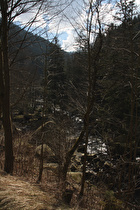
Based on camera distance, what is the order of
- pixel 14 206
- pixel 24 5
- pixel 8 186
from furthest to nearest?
pixel 24 5 < pixel 8 186 < pixel 14 206

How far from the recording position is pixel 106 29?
450 centimetres

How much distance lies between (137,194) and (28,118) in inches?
772

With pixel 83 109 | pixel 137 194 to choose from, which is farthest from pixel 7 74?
pixel 137 194

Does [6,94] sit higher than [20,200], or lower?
higher

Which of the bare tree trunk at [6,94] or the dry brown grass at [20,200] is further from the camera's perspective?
the bare tree trunk at [6,94]

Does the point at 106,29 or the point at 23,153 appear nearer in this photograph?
the point at 106,29

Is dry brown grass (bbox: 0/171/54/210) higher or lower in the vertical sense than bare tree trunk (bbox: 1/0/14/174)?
lower

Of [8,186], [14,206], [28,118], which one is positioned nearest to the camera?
[14,206]

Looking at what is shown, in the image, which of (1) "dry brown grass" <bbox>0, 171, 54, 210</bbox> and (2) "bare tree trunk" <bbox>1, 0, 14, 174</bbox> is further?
(2) "bare tree trunk" <bbox>1, 0, 14, 174</bbox>

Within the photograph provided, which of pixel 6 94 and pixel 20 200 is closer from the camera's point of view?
pixel 20 200

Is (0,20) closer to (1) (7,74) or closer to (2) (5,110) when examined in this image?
(1) (7,74)

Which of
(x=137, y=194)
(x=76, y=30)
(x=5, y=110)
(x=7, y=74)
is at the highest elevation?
(x=76, y=30)

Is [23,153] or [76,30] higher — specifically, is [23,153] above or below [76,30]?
below

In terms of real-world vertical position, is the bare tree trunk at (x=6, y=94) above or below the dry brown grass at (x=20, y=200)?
above
